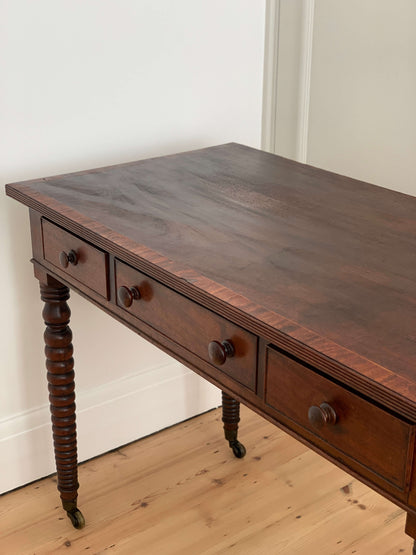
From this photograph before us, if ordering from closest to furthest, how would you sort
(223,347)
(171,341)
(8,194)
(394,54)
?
1. (223,347)
2. (171,341)
3. (8,194)
4. (394,54)

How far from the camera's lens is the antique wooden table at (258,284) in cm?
123

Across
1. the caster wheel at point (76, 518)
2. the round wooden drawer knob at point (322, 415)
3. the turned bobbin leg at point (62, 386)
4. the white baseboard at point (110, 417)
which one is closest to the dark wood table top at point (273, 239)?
the round wooden drawer knob at point (322, 415)

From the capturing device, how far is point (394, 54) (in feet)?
11.6

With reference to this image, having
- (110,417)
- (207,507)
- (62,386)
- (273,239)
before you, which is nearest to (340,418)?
(273,239)

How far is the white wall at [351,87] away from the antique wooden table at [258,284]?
1.49 metres

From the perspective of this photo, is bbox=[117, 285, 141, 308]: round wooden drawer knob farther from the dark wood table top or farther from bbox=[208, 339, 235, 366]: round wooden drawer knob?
bbox=[208, 339, 235, 366]: round wooden drawer knob

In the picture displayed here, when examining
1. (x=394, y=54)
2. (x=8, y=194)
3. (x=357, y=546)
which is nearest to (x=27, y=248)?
(x=8, y=194)

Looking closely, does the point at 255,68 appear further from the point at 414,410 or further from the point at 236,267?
the point at 414,410

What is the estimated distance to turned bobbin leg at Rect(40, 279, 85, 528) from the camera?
211cm

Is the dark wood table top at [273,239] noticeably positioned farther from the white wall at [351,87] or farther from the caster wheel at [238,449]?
the white wall at [351,87]

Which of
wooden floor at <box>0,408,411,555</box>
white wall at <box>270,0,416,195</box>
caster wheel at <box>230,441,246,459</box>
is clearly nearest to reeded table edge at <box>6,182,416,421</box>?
wooden floor at <box>0,408,411,555</box>

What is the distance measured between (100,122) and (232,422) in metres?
1.07

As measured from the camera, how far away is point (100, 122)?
7.66ft

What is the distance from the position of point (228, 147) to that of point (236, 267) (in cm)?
96
